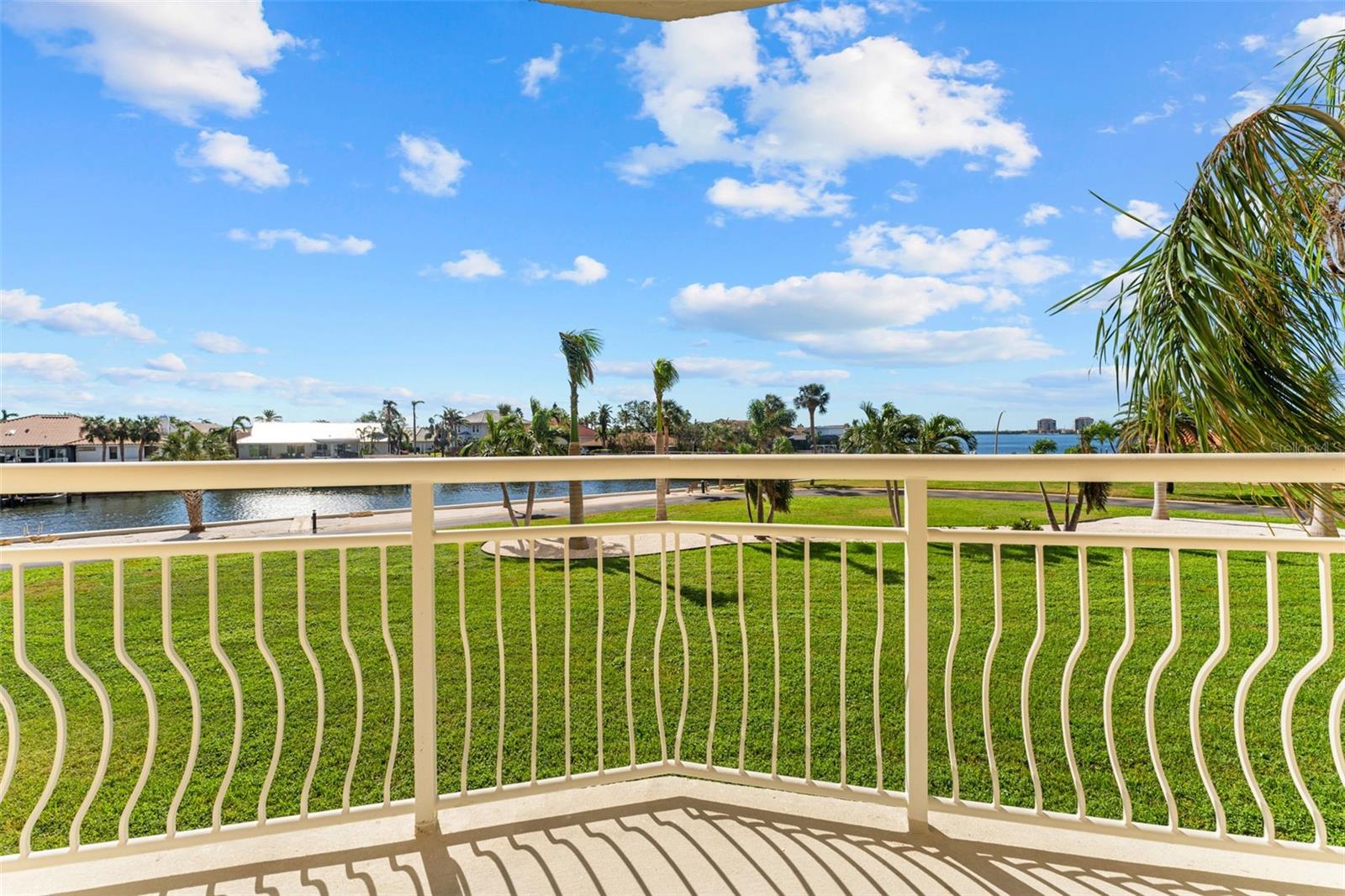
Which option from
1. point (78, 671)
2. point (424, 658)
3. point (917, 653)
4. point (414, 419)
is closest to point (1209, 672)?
point (917, 653)

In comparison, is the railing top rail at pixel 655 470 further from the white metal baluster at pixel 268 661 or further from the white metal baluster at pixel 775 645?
the white metal baluster at pixel 775 645

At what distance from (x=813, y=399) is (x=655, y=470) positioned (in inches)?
2217

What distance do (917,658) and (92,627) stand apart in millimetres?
9010

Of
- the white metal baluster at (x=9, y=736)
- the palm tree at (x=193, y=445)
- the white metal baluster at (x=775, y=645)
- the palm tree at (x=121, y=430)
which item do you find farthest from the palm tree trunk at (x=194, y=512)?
the white metal baluster at (x=775, y=645)

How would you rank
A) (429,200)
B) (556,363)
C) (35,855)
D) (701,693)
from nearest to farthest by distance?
(35,855), (701,693), (556,363), (429,200)

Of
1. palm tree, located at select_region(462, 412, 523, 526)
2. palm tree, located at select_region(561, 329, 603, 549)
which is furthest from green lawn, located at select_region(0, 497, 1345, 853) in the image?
palm tree, located at select_region(462, 412, 523, 526)

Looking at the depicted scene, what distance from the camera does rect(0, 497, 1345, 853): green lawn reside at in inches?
108

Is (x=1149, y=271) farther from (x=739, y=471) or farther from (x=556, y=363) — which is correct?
(x=556, y=363)

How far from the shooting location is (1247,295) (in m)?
2.39

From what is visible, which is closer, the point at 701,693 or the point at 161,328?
the point at 701,693

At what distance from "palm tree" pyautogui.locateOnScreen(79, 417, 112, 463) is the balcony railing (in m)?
21.8

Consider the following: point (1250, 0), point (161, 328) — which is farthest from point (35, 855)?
point (161, 328)

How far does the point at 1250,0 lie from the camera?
4.98 metres

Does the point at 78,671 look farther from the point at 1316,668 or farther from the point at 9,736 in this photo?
the point at 1316,668
